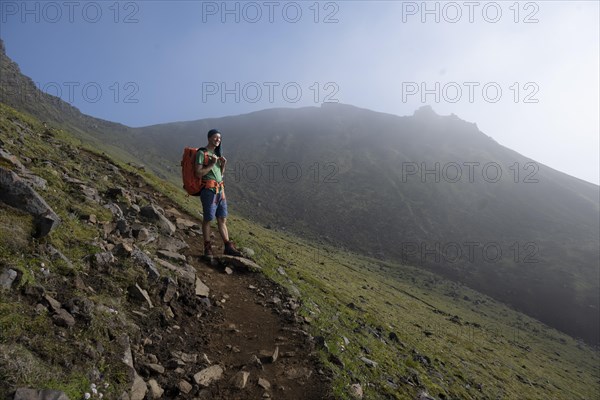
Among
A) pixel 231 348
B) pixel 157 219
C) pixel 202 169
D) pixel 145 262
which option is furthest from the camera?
pixel 157 219

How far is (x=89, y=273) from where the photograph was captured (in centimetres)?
855

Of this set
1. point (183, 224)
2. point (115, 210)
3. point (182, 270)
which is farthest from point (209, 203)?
point (183, 224)

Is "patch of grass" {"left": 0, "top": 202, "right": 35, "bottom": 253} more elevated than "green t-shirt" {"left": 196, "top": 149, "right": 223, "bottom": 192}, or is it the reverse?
"green t-shirt" {"left": 196, "top": 149, "right": 223, "bottom": 192}

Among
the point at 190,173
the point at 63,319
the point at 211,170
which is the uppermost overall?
the point at 211,170

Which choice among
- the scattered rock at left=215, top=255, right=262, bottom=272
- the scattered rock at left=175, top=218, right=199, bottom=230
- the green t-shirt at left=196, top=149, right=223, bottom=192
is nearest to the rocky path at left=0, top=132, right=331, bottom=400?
the scattered rock at left=215, top=255, right=262, bottom=272

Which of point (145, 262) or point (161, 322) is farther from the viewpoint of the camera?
point (145, 262)

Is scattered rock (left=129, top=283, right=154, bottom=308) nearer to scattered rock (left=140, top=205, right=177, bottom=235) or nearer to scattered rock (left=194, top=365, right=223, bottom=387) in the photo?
scattered rock (left=194, top=365, right=223, bottom=387)

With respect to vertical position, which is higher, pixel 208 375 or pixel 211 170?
pixel 211 170

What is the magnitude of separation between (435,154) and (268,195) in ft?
343

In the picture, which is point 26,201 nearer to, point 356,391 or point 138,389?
point 138,389

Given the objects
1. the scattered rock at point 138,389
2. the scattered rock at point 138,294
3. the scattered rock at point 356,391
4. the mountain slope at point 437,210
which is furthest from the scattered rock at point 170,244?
the mountain slope at point 437,210

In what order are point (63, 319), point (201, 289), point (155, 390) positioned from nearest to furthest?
point (63, 319) → point (155, 390) → point (201, 289)

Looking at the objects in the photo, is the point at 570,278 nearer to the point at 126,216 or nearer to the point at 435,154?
the point at 435,154

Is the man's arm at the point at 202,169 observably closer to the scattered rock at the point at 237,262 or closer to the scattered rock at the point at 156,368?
the scattered rock at the point at 237,262
